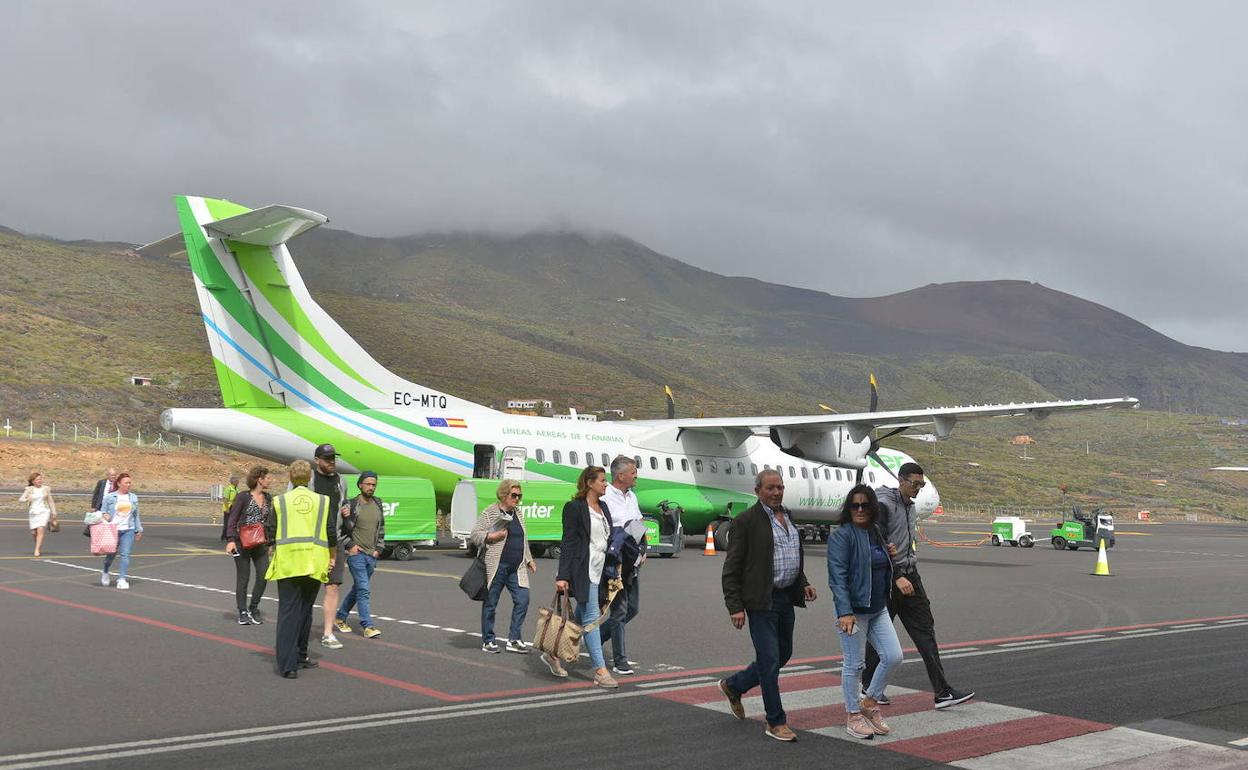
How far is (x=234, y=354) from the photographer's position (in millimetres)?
23047

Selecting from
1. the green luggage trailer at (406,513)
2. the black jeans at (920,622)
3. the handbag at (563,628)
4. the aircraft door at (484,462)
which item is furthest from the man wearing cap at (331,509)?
the aircraft door at (484,462)

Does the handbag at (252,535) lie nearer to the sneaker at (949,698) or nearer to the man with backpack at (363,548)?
the man with backpack at (363,548)

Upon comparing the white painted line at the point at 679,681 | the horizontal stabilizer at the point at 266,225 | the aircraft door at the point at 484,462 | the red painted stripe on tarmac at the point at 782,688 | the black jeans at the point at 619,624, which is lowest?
the red painted stripe on tarmac at the point at 782,688

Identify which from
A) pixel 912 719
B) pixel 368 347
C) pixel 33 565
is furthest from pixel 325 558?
pixel 368 347

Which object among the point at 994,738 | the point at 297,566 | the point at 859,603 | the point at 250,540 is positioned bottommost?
the point at 994,738

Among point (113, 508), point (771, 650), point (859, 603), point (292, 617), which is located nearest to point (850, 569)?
point (859, 603)

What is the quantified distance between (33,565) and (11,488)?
27527 millimetres

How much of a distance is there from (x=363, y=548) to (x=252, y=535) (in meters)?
1.70

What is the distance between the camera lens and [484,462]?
85.4ft

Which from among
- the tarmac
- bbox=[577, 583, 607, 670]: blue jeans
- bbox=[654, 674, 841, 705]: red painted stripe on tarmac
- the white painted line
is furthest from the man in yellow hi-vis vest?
bbox=[654, 674, 841, 705]: red painted stripe on tarmac

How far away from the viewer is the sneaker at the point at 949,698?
8977 mm

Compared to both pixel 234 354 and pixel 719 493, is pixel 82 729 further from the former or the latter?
pixel 719 493

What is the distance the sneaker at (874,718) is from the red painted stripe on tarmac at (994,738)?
13 cm

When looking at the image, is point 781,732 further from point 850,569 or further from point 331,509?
point 331,509
